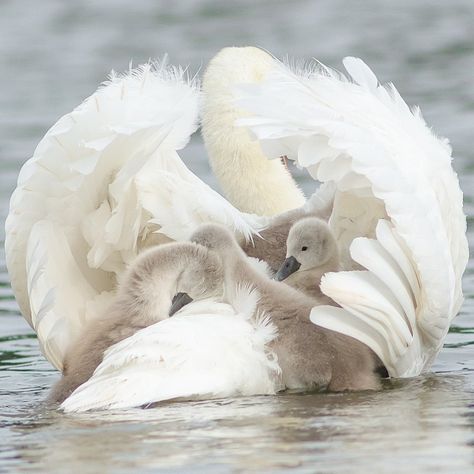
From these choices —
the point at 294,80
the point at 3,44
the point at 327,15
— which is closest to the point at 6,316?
the point at 294,80

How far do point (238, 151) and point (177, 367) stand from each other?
8.59ft

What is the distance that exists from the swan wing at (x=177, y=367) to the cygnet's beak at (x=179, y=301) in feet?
1.02

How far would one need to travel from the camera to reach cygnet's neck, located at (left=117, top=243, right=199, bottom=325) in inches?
302

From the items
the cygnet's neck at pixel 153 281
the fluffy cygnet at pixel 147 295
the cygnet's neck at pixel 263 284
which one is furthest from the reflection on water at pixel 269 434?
the cygnet's neck at pixel 153 281

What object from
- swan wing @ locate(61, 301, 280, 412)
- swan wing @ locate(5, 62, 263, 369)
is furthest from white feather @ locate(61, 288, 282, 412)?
swan wing @ locate(5, 62, 263, 369)

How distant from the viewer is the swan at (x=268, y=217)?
7469 mm

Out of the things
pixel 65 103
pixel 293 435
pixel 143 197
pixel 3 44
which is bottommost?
pixel 293 435

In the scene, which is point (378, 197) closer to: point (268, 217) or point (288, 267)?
point (288, 267)

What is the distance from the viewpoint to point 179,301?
7.85 m

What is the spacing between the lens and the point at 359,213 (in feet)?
27.0

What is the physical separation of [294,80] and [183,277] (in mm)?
1044

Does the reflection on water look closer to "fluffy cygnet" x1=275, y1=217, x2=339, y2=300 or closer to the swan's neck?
"fluffy cygnet" x1=275, y1=217, x2=339, y2=300

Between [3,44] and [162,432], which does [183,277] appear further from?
[3,44]

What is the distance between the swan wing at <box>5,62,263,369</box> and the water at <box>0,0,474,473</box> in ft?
1.75
